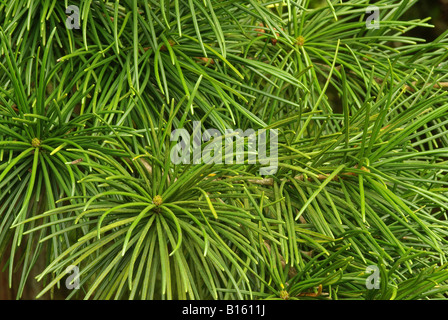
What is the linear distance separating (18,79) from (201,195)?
0.16 metres

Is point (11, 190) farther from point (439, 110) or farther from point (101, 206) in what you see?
point (439, 110)

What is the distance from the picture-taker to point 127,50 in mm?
438

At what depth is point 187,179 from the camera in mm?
Answer: 344

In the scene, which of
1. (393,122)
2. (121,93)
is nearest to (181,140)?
(121,93)

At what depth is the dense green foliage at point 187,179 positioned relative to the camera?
0.35 m

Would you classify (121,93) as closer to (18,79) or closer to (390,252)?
(18,79)

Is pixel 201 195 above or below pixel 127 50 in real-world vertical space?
below

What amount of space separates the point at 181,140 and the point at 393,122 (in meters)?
0.18

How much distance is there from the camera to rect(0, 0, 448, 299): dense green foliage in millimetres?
346

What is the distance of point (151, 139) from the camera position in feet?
1.19
